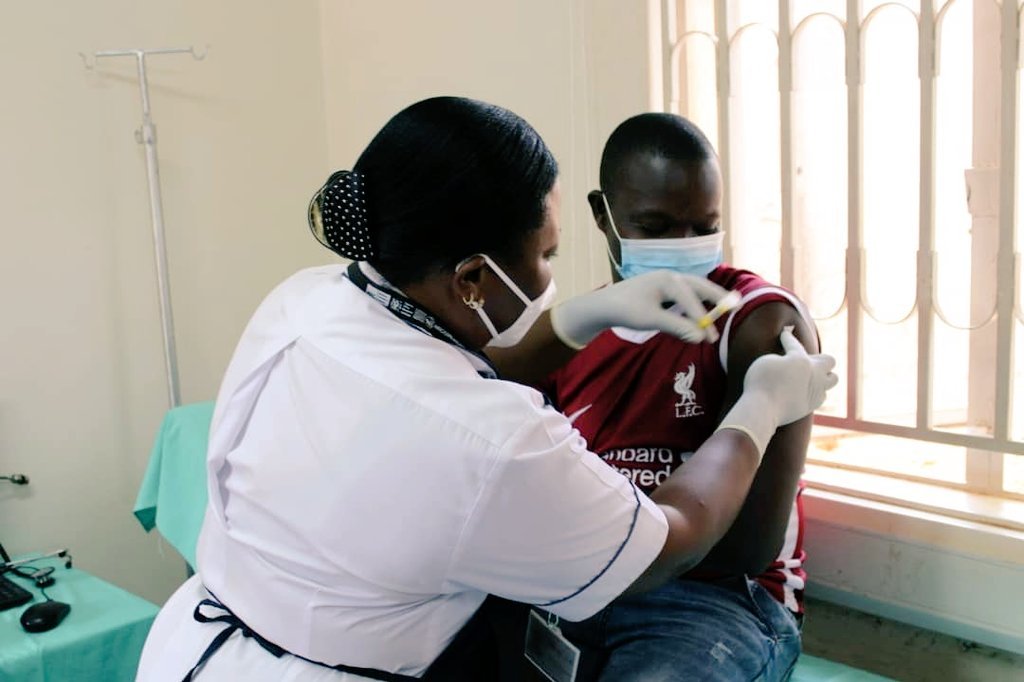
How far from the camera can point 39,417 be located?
247 centimetres

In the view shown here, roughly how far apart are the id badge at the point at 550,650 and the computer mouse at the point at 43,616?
1.09m

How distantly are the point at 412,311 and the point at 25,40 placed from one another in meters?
1.95

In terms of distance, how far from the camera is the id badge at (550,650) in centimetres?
124

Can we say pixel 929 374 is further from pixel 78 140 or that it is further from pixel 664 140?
pixel 78 140

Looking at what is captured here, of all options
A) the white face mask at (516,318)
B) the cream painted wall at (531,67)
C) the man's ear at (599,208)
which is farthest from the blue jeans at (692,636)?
the cream painted wall at (531,67)

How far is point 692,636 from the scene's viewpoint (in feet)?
4.28

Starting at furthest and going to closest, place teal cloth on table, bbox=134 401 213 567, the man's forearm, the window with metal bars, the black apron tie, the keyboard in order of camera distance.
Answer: teal cloth on table, bbox=134 401 213 567 → the keyboard → the window with metal bars → the man's forearm → the black apron tie

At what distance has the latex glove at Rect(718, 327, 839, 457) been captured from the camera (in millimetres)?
1199

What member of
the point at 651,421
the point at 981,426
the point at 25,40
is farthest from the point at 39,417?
the point at 981,426

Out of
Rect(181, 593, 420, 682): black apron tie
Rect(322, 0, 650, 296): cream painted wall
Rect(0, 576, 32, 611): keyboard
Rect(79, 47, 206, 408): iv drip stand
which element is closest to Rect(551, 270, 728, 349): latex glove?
Rect(181, 593, 420, 682): black apron tie

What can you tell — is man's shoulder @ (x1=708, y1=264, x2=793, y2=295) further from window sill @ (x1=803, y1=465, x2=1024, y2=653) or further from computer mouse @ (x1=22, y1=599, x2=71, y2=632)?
computer mouse @ (x1=22, y1=599, x2=71, y2=632)

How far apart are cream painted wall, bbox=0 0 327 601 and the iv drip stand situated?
0.07 meters

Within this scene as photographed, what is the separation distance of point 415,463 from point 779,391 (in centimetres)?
58

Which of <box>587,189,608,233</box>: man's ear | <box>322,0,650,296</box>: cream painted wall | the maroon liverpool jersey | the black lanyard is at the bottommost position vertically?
the maroon liverpool jersey
